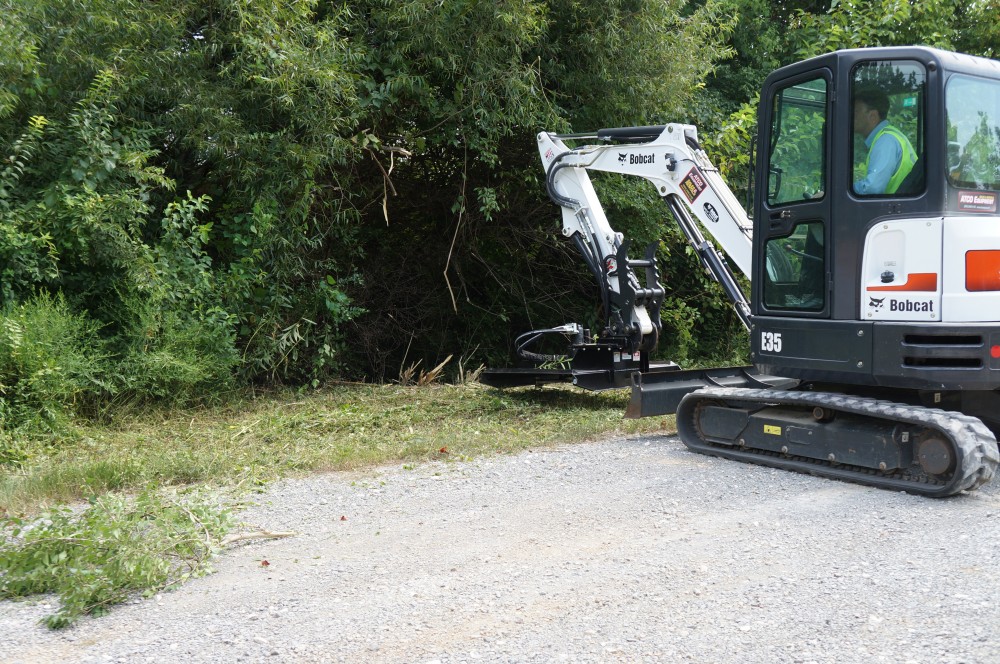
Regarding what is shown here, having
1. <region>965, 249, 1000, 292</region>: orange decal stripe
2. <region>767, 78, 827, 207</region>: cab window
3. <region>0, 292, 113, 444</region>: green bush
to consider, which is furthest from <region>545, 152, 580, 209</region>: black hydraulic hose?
<region>0, 292, 113, 444</region>: green bush

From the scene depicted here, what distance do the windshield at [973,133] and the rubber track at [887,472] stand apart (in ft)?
4.67

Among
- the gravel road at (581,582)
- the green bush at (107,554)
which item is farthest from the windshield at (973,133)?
the green bush at (107,554)

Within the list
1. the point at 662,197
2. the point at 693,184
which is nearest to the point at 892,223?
the point at 693,184

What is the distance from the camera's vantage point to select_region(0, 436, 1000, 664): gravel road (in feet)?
11.3

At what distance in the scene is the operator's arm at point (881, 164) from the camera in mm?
5641

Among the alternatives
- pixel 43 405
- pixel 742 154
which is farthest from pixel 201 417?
pixel 742 154

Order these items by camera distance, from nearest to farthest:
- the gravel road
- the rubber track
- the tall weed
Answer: the gravel road → the rubber track → the tall weed

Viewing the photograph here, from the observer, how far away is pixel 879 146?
5715mm

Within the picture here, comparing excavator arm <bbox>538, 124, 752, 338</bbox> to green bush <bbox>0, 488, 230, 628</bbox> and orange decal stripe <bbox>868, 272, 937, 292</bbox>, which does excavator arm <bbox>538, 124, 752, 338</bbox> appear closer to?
orange decal stripe <bbox>868, 272, 937, 292</bbox>

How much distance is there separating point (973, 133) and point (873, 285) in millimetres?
1096

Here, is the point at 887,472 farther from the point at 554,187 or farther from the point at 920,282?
the point at 554,187

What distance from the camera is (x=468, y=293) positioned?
12250mm

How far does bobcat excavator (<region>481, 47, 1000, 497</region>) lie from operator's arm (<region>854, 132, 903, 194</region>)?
25 millimetres

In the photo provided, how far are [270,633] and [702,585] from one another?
6.14 ft
